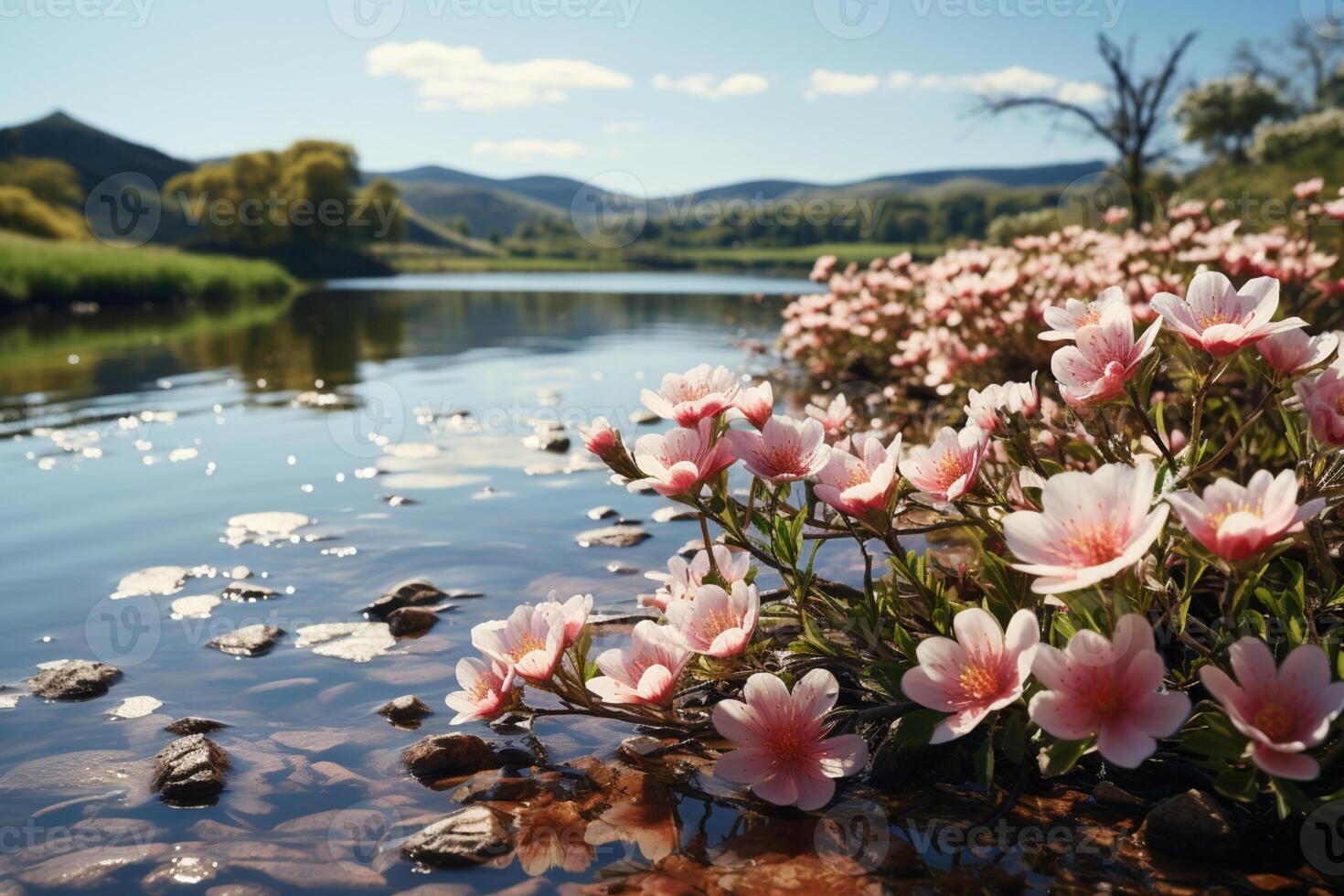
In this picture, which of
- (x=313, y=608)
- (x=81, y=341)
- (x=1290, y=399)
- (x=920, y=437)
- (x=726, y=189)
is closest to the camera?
(x=1290, y=399)

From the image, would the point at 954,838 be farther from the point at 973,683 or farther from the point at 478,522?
the point at 478,522

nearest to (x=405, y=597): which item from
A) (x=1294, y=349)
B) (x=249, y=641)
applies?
(x=249, y=641)

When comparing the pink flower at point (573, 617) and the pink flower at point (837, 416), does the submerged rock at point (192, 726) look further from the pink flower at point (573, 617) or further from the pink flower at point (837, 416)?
the pink flower at point (837, 416)

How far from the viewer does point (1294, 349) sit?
7.16ft

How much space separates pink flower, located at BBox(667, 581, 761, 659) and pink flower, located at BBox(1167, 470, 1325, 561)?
37.2 inches

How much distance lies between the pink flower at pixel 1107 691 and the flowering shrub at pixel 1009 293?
118 centimetres

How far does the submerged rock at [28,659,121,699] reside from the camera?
10.8ft

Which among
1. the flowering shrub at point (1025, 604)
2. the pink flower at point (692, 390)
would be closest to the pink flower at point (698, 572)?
the flowering shrub at point (1025, 604)

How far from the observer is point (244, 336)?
1988cm

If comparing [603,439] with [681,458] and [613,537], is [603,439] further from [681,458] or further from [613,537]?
[613,537]

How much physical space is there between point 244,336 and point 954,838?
20419 mm

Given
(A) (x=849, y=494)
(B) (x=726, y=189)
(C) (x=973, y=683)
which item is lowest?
(C) (x=973, y=683)

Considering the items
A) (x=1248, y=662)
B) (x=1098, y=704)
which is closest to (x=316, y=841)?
(x=1098, y=704)

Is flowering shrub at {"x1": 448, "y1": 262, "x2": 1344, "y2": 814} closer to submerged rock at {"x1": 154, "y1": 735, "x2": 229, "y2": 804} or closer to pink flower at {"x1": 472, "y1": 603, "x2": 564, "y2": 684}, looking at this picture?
pink flower at {"x1": 472, "y1": 603, "x2": 564, "y2": 684}
